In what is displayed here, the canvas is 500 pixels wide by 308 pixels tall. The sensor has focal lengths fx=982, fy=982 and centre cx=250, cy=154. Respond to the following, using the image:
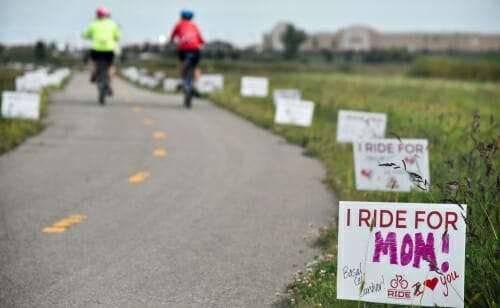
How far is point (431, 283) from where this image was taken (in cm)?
512

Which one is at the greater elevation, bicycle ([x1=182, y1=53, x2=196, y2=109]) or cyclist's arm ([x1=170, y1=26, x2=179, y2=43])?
cyclist's arm ([x1=170, y1=26, x2=179, y2=43])

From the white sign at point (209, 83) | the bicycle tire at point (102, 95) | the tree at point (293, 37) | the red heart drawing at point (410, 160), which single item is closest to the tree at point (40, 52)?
the tree at point (293, 37)

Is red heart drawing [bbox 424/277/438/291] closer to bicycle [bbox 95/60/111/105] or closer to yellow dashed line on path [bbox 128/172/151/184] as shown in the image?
yellow dashed line on path [bbox 128/172/151/184]

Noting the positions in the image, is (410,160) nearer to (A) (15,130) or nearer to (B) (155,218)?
(B) (155,218)

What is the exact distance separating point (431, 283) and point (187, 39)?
720 inches

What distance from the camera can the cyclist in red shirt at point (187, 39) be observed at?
904 inches

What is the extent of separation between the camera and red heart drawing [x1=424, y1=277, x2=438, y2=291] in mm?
5117

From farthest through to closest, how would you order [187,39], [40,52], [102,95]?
[40,52]
[102,95]
[187,39]

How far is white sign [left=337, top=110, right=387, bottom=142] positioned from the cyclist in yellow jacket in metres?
11.2

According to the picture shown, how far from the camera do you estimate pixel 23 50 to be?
13212 cm

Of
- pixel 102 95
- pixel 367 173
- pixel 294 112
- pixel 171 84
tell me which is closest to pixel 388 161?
pixel 367 173

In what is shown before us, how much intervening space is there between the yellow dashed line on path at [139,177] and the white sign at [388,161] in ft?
10.9

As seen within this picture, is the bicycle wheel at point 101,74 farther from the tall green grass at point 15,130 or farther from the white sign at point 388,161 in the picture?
the white sign at point 388,161

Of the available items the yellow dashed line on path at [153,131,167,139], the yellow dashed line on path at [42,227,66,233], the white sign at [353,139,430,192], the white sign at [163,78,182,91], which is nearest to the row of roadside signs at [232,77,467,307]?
the white sign at [353,139,430,192]
